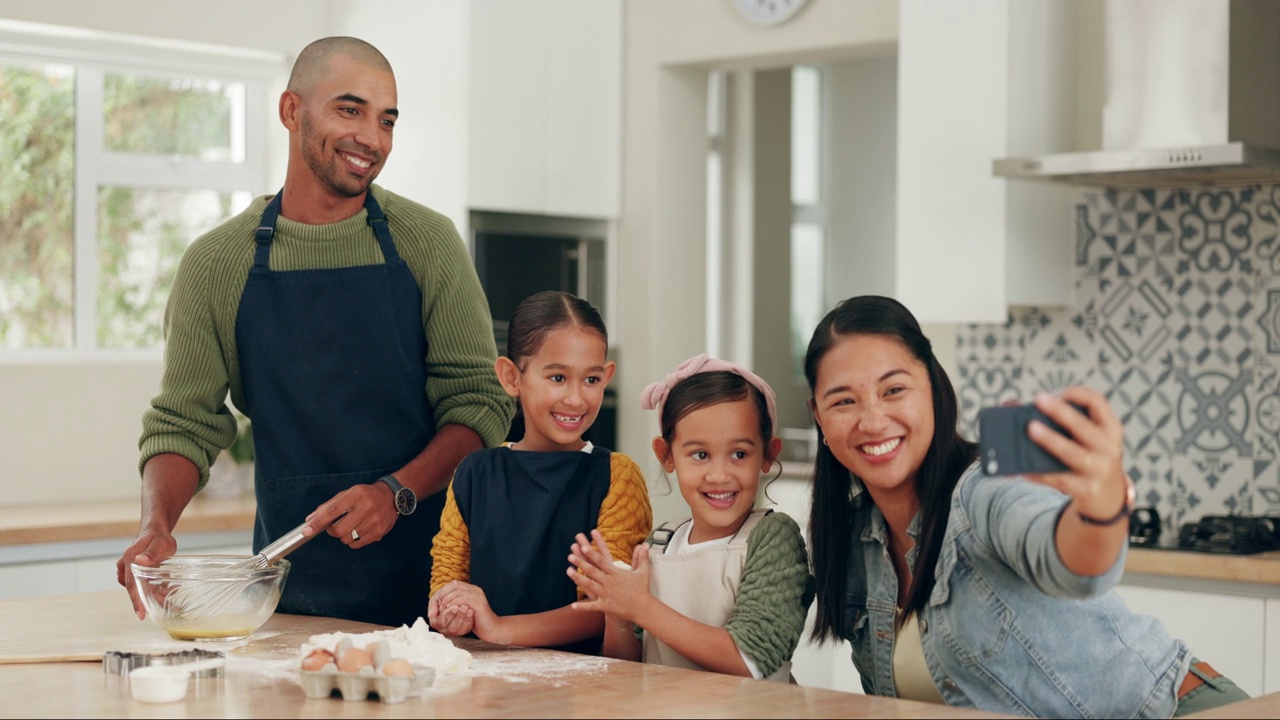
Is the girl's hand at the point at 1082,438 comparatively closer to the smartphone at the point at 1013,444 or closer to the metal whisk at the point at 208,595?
the smartphone at the point at 1013,444

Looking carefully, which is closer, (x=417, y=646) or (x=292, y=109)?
(x=417, y=646)


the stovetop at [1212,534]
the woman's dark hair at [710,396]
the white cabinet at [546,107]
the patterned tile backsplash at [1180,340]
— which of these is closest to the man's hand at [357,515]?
the woman's dark hair at [710,396]

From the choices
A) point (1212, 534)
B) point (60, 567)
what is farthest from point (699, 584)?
point (60, 567)

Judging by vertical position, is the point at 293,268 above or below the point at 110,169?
below

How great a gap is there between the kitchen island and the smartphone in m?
0.31

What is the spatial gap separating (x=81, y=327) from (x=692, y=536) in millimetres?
2883

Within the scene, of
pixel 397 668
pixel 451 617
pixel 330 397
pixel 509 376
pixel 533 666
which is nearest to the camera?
pixel 397 668

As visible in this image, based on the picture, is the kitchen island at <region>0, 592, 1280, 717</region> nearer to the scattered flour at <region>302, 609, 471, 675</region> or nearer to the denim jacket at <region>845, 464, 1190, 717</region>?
the scattered flour at <region>302, 609, 471, 675</region>

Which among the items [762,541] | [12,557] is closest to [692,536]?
[762,541]

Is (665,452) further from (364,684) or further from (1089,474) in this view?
(1089,474)

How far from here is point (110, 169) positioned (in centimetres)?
445

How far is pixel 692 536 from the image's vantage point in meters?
2.11

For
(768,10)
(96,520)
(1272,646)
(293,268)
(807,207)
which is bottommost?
(1272,646)

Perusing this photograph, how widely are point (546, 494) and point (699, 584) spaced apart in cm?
27
